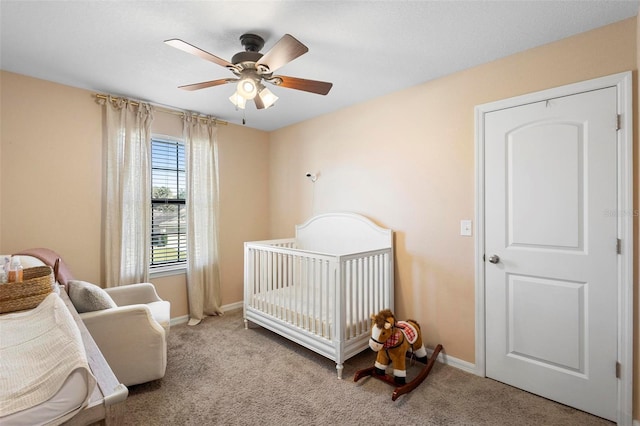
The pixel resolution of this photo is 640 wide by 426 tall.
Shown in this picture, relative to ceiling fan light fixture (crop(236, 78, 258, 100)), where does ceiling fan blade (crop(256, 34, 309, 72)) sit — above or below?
above

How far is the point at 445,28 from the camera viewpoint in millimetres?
1884

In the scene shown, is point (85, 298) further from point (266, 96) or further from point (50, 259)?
point (266, 96)

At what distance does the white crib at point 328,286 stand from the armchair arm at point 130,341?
1.04 meters

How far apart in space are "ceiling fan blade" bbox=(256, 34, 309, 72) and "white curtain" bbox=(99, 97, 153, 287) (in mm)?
1947

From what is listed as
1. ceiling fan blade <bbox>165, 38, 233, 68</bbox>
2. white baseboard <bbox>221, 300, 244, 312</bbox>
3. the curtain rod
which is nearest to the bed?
ceiling fan blade <bbox>165, 38, 233, 68</bbox>

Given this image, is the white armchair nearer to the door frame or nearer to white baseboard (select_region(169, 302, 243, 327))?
white baseboard (select_region(169, 302, 243, 327))

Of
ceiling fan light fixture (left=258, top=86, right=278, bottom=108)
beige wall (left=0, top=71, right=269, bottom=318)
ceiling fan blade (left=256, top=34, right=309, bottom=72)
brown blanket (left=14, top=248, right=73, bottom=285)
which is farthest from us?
beige wall (left=0, top=71, right=269, bottom=318)

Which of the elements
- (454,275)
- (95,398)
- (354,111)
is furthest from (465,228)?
(95,398)

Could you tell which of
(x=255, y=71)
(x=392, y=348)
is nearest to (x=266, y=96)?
(x=255, y=71)

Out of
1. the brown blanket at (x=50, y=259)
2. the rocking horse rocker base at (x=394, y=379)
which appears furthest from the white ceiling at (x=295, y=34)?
the rocking horse rocker base at (x=394, y=379)

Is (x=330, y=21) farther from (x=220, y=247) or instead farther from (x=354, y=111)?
(x=220, y=247)

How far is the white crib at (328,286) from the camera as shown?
7.80ft

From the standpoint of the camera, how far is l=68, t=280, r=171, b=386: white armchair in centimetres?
197

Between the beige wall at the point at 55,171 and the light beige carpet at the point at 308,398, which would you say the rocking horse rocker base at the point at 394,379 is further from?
the beige wall at the point at 55,171
